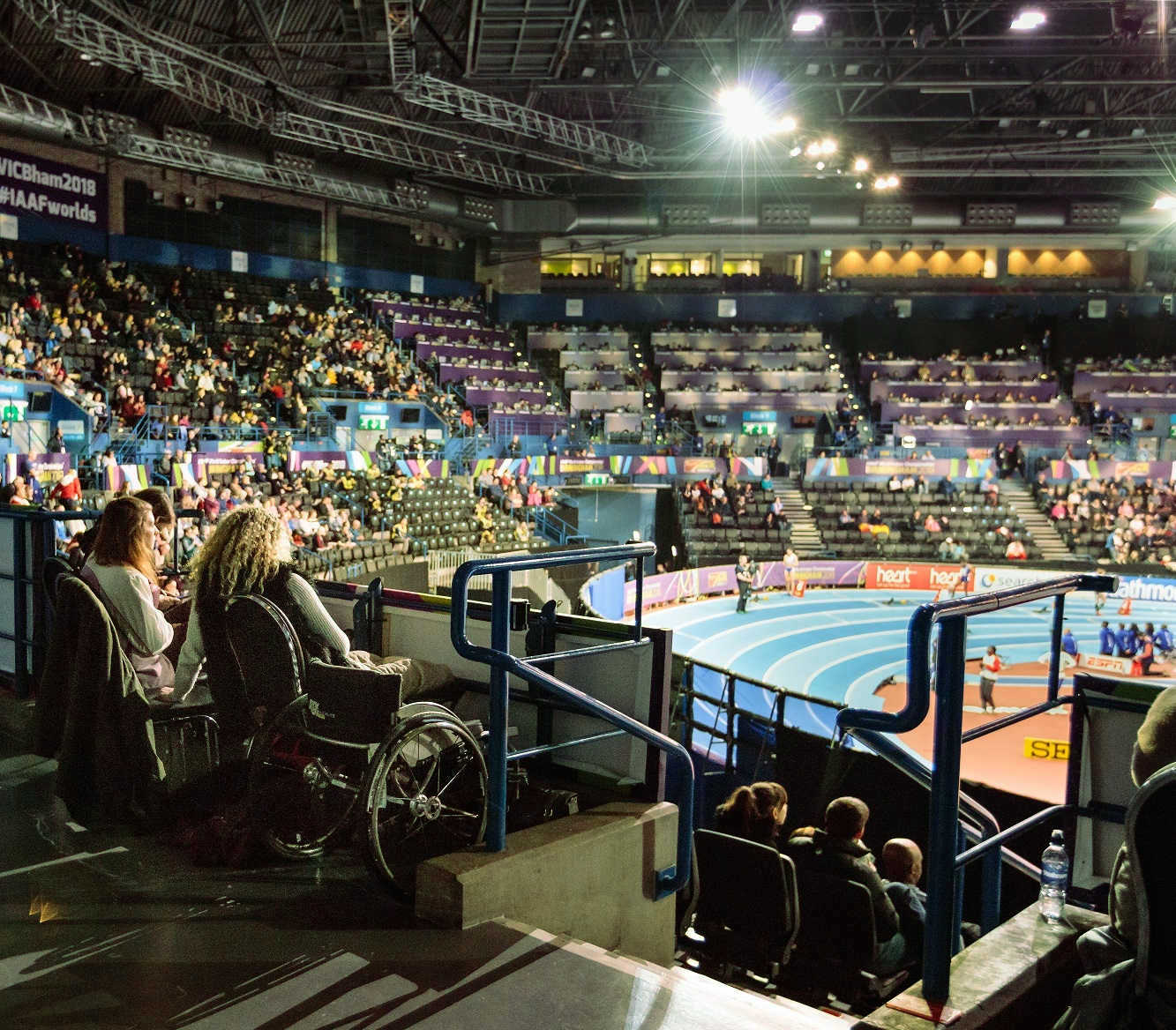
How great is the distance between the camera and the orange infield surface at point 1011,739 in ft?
40.7

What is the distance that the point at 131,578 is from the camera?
14.9 ft

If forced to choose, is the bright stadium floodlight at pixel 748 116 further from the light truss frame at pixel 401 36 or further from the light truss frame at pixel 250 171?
the light truss frame at pixel 250 171

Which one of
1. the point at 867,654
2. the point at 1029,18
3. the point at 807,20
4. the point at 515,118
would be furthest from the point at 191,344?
the point at 1029,18

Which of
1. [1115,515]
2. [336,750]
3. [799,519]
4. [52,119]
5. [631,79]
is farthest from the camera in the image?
[1115,515]

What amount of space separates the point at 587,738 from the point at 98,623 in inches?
85.0

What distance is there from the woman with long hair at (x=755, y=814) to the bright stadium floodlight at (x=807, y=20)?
64.7 feet

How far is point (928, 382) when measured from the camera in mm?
37344

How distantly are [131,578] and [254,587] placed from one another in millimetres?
800

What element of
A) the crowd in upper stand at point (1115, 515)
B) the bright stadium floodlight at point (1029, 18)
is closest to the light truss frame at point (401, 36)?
the bright stadium floodlight at point (1029, 18)

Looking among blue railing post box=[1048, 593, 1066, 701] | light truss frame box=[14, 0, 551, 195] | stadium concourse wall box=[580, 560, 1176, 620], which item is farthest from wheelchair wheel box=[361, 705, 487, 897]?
stadium concourse wall box=[580, 560, 1176, 620]

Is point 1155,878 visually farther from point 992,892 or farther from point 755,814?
point 755,814

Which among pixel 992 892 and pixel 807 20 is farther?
pixel 807 20

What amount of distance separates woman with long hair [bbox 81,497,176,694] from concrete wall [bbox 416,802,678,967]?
1.85m

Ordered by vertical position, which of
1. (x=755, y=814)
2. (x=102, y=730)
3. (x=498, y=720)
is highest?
(x=498, y=720)
